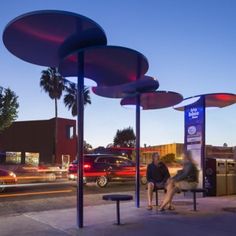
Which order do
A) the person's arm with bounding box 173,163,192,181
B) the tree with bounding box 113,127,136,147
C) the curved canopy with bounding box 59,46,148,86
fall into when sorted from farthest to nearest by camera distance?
the tree with bounding box 113,127,136,147, the person's arm with bounding box 173,163,192,181, the curved canopy with bounding box 59,46,148,86

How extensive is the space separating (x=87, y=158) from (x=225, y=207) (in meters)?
10.7

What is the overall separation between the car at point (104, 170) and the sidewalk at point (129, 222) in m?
8.98

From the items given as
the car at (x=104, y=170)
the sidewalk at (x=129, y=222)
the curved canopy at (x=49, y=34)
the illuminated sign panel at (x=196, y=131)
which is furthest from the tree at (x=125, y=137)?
the curved canopy at (x=49, y=34)

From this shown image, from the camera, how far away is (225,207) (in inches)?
494

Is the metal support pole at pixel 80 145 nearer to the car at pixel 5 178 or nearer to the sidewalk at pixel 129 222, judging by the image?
the sidewalk at pixel 129 222

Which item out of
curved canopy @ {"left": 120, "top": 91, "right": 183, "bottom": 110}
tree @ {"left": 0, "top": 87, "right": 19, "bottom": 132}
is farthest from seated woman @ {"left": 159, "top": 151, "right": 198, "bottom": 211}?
tree @ {"left": 0, "top": 87, "right": 19, "bottom": 132}

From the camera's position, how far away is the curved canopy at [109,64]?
372 inches

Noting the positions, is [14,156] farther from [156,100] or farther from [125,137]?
[156,100]

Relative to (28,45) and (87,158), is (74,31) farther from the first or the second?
(87,158)

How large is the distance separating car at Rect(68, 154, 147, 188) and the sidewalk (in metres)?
8.98

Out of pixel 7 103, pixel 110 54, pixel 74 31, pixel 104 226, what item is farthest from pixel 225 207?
pixel 7 103

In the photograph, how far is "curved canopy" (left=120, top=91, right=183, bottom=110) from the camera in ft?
43.4

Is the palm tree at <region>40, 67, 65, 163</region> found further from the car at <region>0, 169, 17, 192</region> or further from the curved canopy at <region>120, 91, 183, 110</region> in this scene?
the curved canopy at <region>120, 91, 183, 110</region>

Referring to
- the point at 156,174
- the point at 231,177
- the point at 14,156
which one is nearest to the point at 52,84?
the point at 14,156
